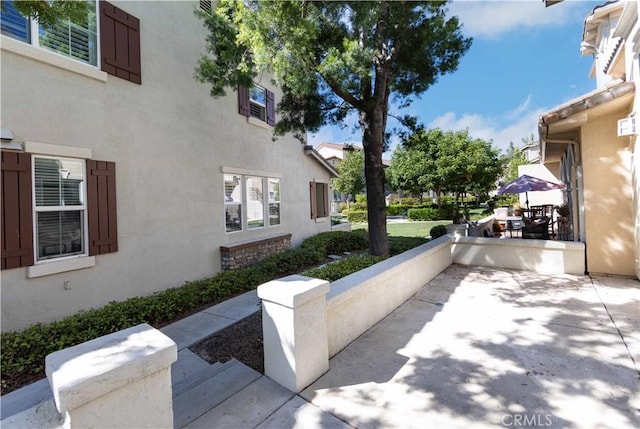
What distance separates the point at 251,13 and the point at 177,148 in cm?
370

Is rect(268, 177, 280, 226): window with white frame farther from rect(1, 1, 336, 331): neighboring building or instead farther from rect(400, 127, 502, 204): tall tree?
rect(400, 127, 502, 204): tall tree

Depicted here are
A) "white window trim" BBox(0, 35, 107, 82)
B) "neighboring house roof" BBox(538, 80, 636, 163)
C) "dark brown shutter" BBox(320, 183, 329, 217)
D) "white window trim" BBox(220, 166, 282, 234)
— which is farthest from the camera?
"dark brown shutter" BBox(320, 183, 329, 217)

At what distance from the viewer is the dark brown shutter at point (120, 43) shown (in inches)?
231

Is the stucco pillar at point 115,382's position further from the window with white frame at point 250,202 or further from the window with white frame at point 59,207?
the window with white frame at point 250,202

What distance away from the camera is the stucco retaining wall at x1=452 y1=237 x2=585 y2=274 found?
6.81m

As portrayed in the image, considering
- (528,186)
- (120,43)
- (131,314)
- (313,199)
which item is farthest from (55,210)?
(528,186)

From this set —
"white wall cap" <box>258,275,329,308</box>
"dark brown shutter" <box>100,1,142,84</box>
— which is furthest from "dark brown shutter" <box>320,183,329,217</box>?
"white wall cap" <box>258,275,329,308</box>

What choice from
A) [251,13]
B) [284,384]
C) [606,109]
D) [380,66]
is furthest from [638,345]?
[251,13]

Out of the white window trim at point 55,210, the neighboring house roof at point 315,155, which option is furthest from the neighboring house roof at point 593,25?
the white window trim at point 55,210

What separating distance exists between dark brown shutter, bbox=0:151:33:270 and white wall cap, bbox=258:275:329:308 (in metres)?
4.31

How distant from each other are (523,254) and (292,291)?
6917 millimetres

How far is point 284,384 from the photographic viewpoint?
306 centimetres

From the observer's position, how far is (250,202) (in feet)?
31.7

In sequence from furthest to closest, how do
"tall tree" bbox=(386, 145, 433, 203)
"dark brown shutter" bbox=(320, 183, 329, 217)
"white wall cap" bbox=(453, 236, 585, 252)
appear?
"tall tree" bbox=(386, 145, 433, 203)
"dark brown shutter" bbox=(320, 183, 329, 217)
"white wall cap" bbox=(453, 236, 585, 252)
